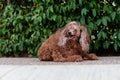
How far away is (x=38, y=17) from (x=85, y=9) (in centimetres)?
75

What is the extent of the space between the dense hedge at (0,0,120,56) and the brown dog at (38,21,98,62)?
701 millimetres

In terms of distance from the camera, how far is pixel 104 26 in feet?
19.9

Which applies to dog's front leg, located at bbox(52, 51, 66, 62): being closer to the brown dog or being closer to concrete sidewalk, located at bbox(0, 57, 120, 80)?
the brown dog

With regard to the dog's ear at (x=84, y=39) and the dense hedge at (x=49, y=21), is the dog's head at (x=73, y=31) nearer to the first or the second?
the dog's ear at (x=84, y=39)

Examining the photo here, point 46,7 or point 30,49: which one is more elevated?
point 46,7

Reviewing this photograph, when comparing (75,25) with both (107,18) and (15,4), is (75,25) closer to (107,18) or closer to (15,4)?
(107,18)

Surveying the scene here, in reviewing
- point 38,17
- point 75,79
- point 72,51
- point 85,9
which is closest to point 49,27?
point 38,17

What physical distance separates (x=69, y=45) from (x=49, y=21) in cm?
103

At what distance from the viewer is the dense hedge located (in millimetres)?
5926

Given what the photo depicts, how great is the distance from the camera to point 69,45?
5.22m

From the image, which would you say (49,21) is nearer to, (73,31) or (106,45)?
(106,45)

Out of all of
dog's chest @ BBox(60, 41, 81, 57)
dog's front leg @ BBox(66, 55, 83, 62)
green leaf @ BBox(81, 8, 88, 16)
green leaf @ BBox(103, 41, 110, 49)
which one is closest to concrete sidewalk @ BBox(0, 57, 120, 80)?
dog's front leg @ BBox(66, 55, 83, 62)

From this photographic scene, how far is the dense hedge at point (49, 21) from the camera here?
19.4 feet

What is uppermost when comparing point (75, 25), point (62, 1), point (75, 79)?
point (62, 1)
